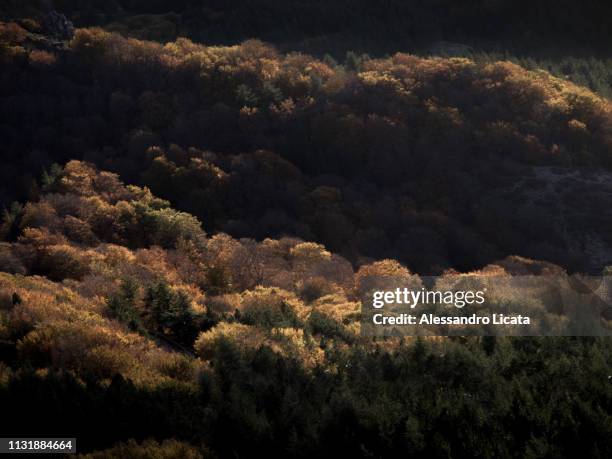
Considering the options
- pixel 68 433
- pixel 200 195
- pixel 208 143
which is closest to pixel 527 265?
pixel 200 195

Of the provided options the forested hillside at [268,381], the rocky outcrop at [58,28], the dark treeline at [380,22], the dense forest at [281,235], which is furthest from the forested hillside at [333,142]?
the dark treeline at [380,22]

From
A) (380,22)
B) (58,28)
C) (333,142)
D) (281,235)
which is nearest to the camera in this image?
(281,235)

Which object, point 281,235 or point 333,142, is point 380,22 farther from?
point 281,235

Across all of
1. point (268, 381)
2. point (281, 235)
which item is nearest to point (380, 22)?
point (281, 235)

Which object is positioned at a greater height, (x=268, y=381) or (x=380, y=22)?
(x=380, y=22)

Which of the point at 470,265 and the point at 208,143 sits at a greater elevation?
the point at 208,143

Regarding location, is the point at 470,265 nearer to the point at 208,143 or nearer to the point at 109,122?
the point at 208,143

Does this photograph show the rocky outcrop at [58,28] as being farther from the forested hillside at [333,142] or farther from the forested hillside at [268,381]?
the forested hillside at [268,381]

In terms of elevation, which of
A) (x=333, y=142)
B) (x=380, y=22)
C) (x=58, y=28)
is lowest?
(x=333, y=142)
